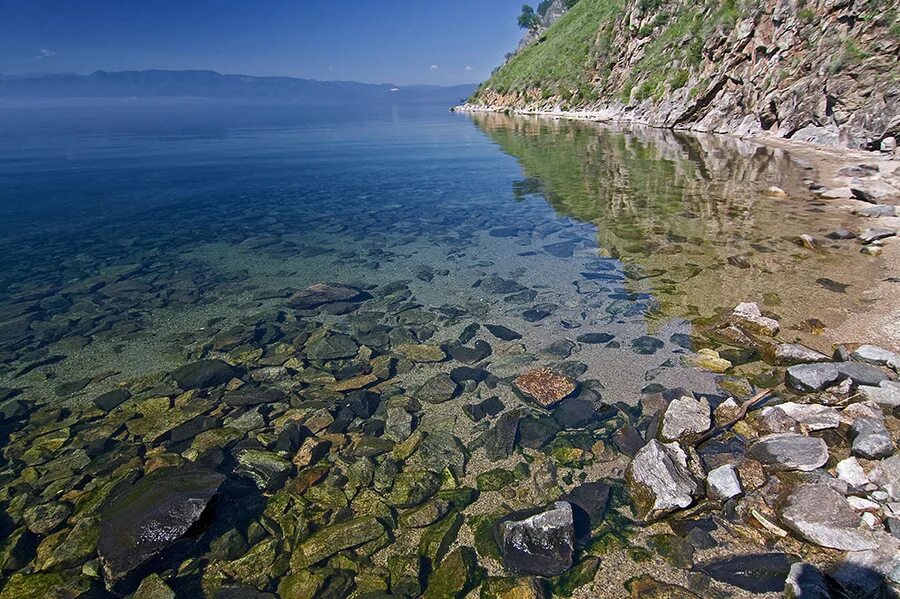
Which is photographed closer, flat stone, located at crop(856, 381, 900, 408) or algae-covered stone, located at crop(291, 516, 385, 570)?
algae-covered stone, located at crop(291, 516, 385, 570)

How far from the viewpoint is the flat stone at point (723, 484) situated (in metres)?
5.63

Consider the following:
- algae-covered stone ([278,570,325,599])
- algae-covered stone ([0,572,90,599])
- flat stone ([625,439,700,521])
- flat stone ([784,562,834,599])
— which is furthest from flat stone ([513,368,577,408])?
algae-covered stone ([0,572,90,599])

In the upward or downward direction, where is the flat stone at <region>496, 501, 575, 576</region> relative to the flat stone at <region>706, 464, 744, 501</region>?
downward

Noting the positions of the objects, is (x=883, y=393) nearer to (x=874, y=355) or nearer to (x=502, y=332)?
(x=874, y=355)

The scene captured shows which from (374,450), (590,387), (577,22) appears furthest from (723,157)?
(577,22)

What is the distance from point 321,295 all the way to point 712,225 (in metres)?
14.5

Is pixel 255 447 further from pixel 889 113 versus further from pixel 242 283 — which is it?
pixel 889 113

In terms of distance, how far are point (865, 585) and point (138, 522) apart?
7504 millimetres

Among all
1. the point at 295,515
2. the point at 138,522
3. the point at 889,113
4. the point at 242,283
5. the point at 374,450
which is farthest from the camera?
the point at 889,113

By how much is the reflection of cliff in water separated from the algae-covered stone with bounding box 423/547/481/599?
779 centimetres

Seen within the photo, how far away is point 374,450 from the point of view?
725 centimetres

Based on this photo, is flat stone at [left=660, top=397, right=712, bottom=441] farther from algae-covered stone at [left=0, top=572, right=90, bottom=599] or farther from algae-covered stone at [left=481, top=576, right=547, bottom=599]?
algae-covered stone at [left=0, top=572, right=90, bottom=599]

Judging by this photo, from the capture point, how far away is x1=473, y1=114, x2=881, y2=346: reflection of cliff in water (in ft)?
37.7

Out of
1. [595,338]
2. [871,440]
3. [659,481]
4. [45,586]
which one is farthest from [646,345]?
[45,586]
